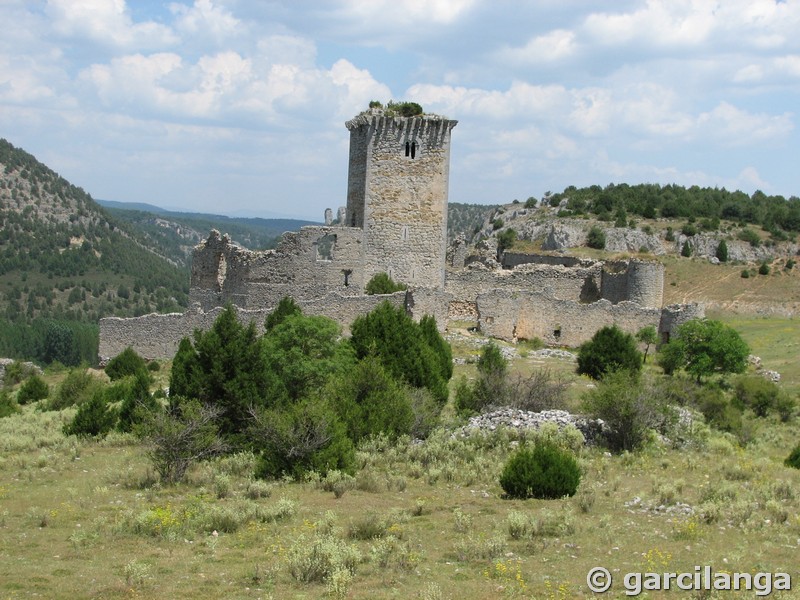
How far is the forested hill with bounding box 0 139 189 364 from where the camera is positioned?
10194 centimetres

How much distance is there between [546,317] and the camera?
2988 cm

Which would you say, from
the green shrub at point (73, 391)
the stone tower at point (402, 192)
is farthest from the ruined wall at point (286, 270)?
the green shrub at point (73, 391)

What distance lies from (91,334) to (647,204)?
1770 inches

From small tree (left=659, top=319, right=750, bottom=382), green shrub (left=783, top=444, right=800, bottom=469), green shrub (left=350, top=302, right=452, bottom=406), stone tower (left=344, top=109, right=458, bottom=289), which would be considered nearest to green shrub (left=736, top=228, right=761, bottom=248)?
small tree (left=659, top=319, right=750, bottom=382)

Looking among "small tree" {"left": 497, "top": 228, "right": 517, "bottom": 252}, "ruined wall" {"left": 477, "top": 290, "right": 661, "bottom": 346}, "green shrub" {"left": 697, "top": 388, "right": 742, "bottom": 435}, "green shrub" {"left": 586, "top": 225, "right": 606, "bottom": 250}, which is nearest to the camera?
"green shrub" {"left": 697, "top": 388, "right": 742, "bottom": 435}

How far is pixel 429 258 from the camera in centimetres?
3089

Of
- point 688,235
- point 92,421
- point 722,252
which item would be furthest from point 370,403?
point 688,235

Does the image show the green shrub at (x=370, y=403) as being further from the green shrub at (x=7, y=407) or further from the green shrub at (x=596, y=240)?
the green shrub at (x=596, y=240)

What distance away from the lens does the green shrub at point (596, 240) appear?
66688mm

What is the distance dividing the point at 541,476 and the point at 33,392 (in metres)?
19.0

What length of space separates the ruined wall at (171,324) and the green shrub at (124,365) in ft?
3.21

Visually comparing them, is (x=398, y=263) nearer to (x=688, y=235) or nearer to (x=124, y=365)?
(x=124, y=365)

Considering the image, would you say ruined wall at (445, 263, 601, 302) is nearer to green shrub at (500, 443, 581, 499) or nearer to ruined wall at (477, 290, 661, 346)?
ruined wall at (477, 290, 661, 346)

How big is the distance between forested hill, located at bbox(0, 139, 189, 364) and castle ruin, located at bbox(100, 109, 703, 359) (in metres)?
49.6
